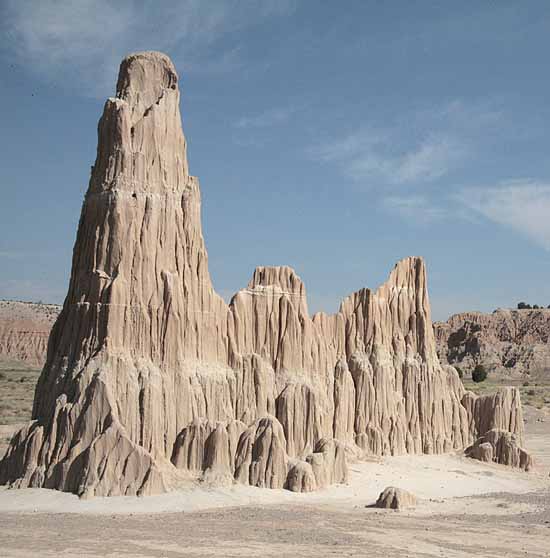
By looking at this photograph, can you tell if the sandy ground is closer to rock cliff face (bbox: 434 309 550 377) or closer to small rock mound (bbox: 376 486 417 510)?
small rock mound (bbox: 376 486 417 510)

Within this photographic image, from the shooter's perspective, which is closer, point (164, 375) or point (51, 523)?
point (51, 523)

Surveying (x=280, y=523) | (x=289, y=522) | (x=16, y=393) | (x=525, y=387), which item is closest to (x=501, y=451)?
(x=289, y=522)

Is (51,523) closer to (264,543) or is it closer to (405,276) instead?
(264,543)

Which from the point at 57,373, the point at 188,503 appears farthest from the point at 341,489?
the point at 57,373

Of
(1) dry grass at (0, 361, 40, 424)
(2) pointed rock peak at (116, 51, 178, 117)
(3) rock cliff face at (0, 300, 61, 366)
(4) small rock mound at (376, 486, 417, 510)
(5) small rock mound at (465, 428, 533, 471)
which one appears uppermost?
(3) rock cliff face at (0, 300, 61, 366)

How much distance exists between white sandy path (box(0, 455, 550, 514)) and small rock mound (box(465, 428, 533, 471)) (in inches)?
28.9

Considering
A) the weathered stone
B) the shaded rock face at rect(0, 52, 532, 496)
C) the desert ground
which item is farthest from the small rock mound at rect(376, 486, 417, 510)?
the shaded rock face at rect(0, 52, 532, 496)

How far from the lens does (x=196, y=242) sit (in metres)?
32.1

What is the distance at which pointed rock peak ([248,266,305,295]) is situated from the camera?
36.7 m

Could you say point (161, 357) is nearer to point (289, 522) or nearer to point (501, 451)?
point (289, 522)

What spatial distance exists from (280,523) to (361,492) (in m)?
7.33

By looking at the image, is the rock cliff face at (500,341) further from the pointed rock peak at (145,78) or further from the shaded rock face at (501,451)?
the pointed rock peak at (145,78)

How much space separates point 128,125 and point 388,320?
18.5 meters

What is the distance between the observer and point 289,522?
2370 cm
